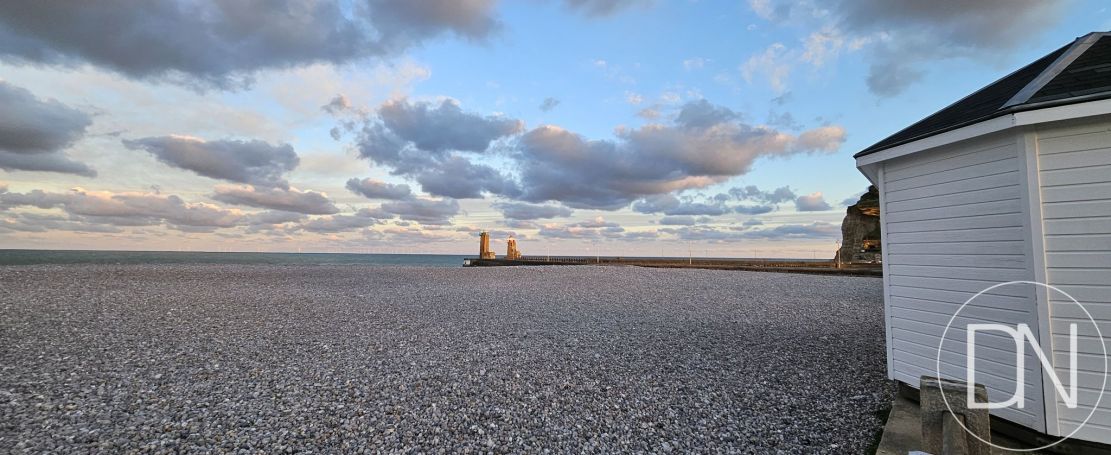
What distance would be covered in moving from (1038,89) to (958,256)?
1754 mm

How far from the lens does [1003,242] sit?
423 centimetres

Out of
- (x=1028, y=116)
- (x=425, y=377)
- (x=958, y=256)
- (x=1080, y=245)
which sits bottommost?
(x=425, y=377)

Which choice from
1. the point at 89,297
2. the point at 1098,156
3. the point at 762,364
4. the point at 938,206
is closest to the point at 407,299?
the point at 89,297

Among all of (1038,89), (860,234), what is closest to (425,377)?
(1038,89)

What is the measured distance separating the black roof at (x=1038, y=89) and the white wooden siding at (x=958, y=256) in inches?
11.2

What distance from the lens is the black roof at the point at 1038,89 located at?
3824 mm

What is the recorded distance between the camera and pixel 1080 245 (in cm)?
378

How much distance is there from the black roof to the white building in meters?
0.02

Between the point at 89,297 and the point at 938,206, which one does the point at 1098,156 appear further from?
the point at 89,297

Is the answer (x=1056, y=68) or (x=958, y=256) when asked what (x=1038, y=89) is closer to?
(x=1056, y=68)

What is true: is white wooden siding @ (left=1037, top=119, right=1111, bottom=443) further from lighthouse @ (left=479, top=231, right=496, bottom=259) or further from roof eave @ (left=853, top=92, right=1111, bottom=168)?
lighthouse @ (left=479, top=231, right=496, bottom=259)

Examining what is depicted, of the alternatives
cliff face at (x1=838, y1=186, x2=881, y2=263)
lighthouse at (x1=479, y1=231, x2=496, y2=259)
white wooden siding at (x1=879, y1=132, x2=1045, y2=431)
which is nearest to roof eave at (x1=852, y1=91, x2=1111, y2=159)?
white wooden siding at (x1=879, y1=132, x2=1045, y2=431)

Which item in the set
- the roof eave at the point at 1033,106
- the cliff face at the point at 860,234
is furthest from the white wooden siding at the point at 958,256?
the cliff face at the point at 860,234

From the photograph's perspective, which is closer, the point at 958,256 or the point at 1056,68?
the point at 1056,68
